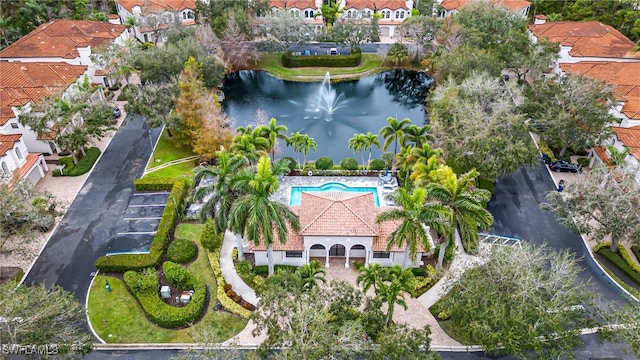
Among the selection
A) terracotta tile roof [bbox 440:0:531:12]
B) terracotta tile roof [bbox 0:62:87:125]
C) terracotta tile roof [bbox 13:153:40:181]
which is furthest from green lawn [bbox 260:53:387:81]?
terracotta tile roof [bbox 13:153:40:181]

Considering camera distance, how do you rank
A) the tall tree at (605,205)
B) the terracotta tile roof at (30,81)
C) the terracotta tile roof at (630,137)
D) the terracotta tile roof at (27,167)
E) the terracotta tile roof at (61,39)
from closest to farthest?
the tall tree at (605,205)
the terracotta tile roof at (27,167)
the terracotta tile roof at (630,137)
the terracotta tile roof at (30,81)
the terracotta tile roof at (61,39)

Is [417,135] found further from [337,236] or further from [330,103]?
[330,103]

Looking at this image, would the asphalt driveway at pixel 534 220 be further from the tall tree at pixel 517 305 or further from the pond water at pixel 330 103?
the pond water at pixel 330 103

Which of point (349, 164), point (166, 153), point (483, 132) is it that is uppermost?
point (483, 132)

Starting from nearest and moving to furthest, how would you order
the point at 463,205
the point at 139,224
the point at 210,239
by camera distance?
1. the point at 463,205
2. the point at 210,239
3. the point at 139,224

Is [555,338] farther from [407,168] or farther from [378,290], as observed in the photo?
[407,168]

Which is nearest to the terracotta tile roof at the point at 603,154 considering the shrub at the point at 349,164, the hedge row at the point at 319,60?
the shrub at the point at 349,164

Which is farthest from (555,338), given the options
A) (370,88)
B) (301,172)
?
(370,88)

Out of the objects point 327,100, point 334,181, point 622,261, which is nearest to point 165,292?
point 334,181
